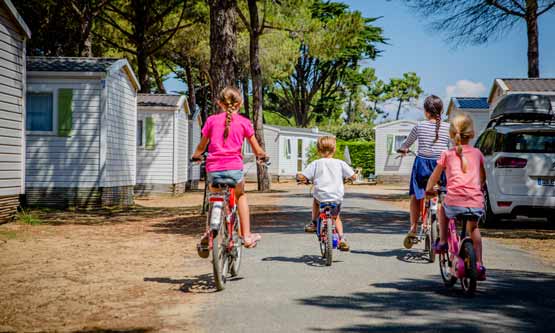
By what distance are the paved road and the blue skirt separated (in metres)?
0.82

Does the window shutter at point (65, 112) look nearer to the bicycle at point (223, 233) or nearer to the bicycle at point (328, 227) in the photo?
the bicycle at point (328, 227)

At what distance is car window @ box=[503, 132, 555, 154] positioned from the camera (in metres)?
11.4

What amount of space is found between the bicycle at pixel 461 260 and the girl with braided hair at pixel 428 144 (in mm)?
1411

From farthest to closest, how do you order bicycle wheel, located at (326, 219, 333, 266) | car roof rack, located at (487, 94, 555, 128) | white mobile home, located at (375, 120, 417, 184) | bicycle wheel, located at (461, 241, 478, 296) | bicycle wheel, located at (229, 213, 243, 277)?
white mobile home, located at (375, 120, 417, 184) → car roof rack, located at (487, 94, 555, 128) → bicycle wheel, located at (326, 219, 333, 266) → bicycle wheel, located at (229, 213, 243, 277) → bicycle wheel, located at (461, 241, 478, 296)

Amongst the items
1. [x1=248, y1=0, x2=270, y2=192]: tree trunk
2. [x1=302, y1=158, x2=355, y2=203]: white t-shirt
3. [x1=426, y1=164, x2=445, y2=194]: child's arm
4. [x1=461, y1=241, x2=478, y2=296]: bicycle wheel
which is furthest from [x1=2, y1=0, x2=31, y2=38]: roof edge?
→ [x1=248, y1=0, x2=270, y2=192]: tree trunk

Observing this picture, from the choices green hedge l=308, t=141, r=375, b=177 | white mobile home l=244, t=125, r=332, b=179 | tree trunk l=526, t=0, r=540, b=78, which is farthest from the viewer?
green hedge l=308, t=141, r=375, b=177

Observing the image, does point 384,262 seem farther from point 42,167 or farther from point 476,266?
point 42,167

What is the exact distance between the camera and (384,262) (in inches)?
296

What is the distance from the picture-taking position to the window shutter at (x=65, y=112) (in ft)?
55.9

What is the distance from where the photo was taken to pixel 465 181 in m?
5.72

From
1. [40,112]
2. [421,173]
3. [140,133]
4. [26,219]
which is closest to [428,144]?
[421,173]

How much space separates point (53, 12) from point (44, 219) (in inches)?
685

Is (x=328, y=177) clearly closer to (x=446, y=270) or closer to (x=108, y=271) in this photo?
(x=446, y=270)

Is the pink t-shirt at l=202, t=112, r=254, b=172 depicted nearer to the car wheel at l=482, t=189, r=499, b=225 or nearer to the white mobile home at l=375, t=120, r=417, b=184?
the car wheel at l=482, t=189, r=499, b=225
